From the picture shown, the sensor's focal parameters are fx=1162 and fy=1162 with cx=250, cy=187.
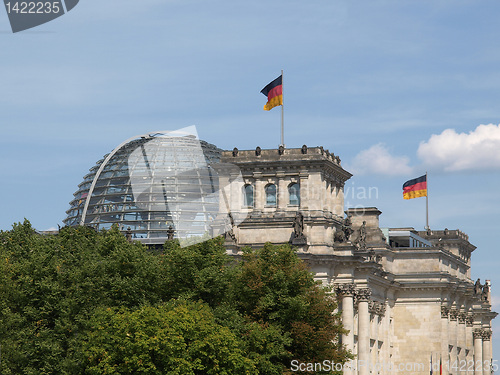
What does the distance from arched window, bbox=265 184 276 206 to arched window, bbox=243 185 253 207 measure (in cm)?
184

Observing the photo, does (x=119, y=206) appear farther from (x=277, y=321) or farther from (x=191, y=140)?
(x=277, y=321)

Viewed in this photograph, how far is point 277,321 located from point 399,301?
177 feet

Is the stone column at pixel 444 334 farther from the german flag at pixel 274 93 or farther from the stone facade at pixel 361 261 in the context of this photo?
the german flag at pixel 274 93

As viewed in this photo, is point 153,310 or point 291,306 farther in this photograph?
point 291,306

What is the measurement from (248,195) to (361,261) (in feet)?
48.8

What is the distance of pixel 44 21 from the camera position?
180 feet

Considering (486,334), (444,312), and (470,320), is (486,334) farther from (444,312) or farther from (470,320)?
(444,312)

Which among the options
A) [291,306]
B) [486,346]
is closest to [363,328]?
[291,306]

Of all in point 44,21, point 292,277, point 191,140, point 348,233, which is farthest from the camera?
point 191,140

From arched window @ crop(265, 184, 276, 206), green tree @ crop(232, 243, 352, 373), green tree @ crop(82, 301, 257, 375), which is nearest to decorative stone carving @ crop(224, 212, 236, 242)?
arched window @ crop(265, 184, 276, 206)

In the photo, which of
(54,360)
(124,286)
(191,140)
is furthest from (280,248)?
(191,140)

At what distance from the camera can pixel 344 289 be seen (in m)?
126

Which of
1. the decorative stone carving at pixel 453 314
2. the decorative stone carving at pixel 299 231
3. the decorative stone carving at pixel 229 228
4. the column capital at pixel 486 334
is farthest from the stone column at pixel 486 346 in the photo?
the decorative stone carving at pixel 299 231

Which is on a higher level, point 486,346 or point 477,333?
point 477,333
